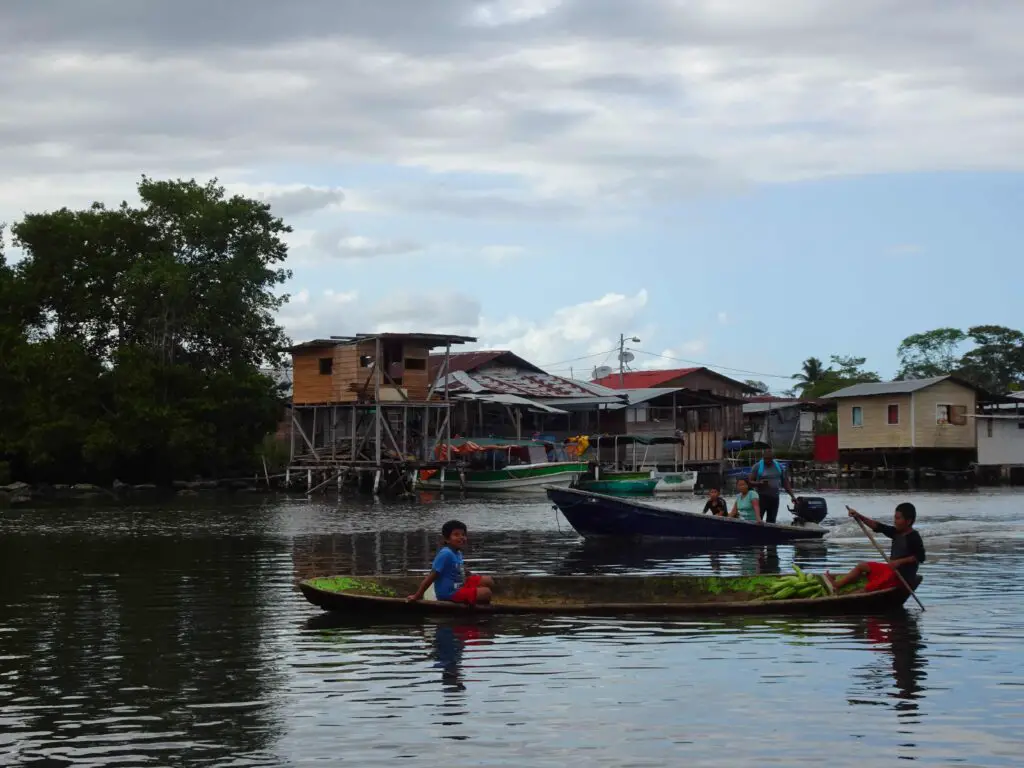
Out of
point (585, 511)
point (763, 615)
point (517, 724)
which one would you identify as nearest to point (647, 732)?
point (517, 724)

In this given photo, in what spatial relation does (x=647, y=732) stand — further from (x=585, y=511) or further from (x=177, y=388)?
(x=177, y=388)

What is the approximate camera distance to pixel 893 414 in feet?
217

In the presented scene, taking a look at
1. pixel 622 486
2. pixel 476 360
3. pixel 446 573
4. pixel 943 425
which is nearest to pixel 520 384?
pixel 476 360

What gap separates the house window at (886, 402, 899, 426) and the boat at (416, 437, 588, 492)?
1768 centimetres

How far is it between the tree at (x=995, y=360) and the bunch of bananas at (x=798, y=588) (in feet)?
288

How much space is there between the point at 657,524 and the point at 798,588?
10.8m

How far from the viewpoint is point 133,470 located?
62.7 meters

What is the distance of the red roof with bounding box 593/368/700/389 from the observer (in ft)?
261

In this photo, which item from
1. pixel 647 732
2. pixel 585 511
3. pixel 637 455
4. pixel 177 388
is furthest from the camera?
pixel 637 455

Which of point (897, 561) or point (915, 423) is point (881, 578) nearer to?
point (897, 561)

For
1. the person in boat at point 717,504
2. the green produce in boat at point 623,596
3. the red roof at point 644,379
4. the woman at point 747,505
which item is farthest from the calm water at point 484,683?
the red roof at point 644,379

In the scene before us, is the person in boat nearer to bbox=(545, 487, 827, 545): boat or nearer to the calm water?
bbox=(545, 487, 827, 545): boat

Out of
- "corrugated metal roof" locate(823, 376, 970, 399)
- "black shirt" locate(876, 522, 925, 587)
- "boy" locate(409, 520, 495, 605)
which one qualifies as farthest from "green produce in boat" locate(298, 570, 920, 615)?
"corrugated metal roof" locate(823, 376, 970, 399)

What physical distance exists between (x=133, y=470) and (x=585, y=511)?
134 ft
